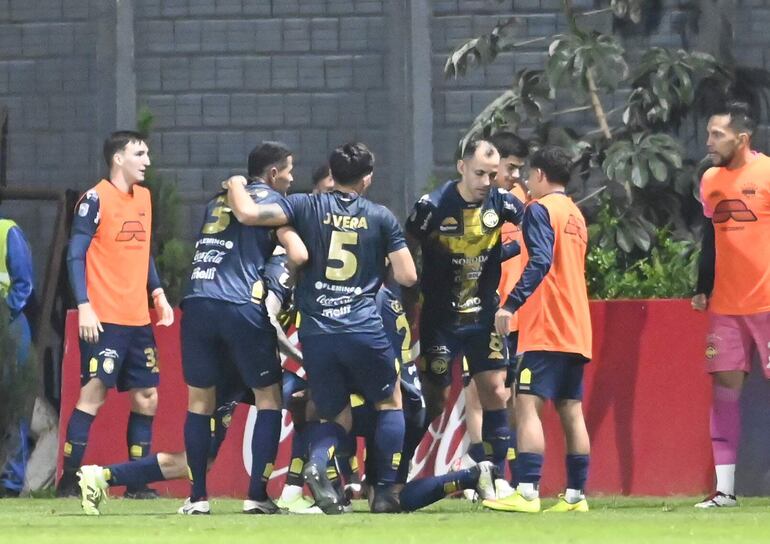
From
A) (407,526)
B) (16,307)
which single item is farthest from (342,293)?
(16,307)

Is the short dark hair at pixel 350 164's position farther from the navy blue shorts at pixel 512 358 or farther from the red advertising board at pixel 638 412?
the red advertising board at pixel 638 412

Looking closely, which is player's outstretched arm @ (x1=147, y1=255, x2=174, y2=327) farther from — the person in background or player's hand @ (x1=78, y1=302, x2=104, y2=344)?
the person in background

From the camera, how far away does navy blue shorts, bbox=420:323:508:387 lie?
34.6ft

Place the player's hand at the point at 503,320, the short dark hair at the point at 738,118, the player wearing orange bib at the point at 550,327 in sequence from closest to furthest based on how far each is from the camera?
the player's hand at the point at 503,320 < the player wearing orange bib at the point at 550,327 < the short dark hair at the point at 738,118

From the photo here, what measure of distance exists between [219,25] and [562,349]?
687 centimetres

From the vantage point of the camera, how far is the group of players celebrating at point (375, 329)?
9836 millimetres

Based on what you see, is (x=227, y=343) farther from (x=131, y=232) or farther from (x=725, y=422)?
(x=725, y=422)

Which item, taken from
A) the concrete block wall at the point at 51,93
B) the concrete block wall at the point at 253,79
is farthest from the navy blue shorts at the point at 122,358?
the concrete block wall at the point at 51,93

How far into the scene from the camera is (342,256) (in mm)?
9812

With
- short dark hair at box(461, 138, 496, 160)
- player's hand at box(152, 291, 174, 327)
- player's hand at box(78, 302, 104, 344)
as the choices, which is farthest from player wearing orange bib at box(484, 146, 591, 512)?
player's hand at box(78, 302, 104, 344)

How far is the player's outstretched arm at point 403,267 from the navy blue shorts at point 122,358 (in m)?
2.90

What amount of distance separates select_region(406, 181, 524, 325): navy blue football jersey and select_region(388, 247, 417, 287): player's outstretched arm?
669mm

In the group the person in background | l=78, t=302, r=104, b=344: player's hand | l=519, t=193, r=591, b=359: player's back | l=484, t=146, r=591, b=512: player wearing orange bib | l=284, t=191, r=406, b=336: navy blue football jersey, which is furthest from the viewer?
the person in background

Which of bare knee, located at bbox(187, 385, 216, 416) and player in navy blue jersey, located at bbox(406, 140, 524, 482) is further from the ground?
player in navy blue jersey, located at bbox(406, 140, 524, 482)
